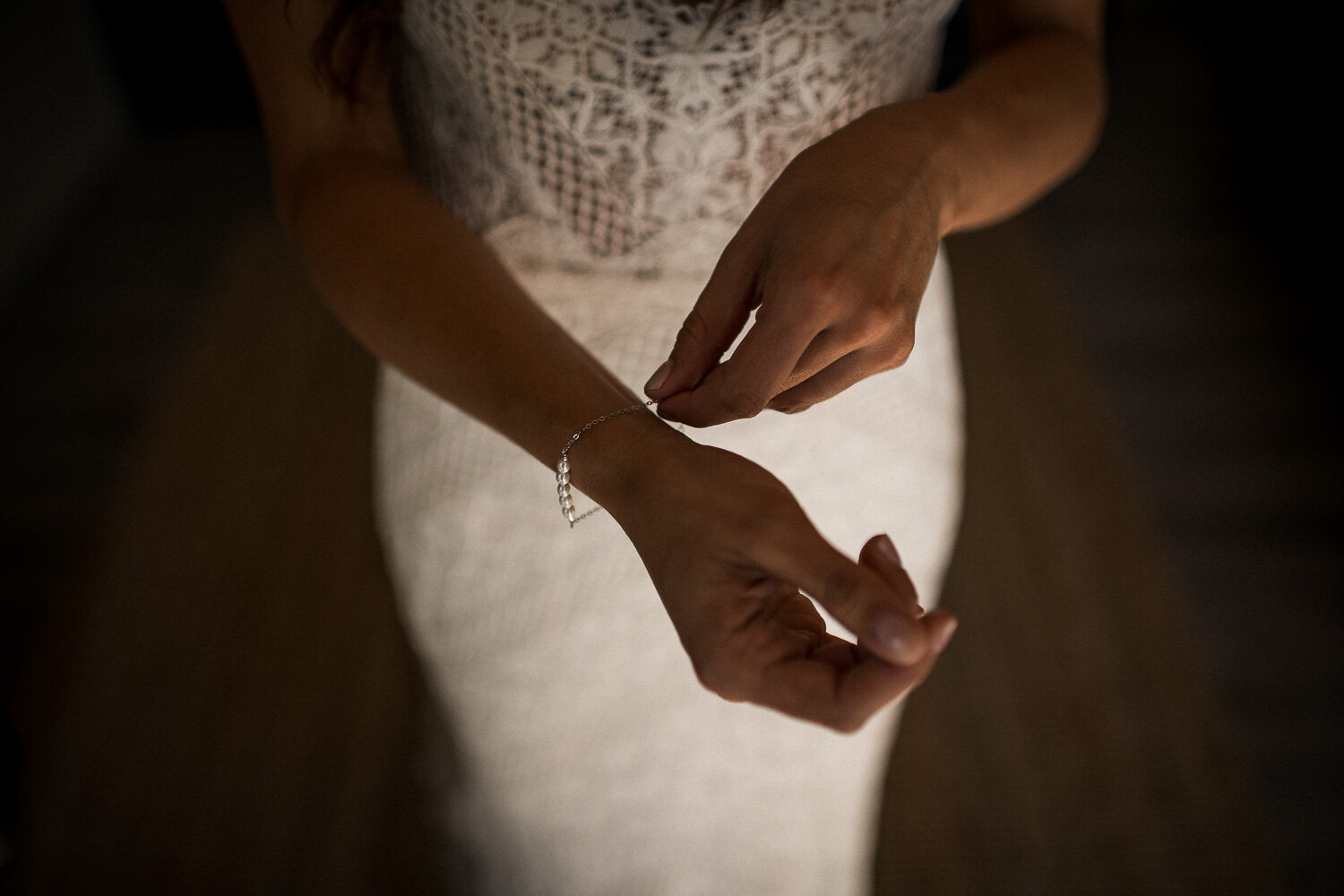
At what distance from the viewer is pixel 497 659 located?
0.68m

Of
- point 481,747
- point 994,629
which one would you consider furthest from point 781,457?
point 994,629

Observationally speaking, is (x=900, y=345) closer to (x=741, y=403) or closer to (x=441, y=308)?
(x=741, y=403)

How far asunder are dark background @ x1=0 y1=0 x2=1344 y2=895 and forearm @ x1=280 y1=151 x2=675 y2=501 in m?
0.87

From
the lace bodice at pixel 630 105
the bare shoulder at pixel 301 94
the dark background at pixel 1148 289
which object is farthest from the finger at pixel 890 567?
the dark background at pixel 1148 289

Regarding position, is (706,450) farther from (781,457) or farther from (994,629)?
(994,629)

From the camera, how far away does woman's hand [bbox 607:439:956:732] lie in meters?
0.32

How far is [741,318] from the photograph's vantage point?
39 cm

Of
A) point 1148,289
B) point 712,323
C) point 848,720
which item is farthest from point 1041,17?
point 1148,289

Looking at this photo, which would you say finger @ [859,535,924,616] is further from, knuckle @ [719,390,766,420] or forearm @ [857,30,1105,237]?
forearm @ [857,30,1105,237]

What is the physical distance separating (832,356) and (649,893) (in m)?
0.52

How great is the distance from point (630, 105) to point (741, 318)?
20cm

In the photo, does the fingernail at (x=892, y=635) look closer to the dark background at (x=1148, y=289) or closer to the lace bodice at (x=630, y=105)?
the lace bodice at (x=630, y=105)

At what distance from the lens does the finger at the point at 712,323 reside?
0.38 m

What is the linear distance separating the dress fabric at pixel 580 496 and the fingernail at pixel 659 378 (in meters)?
0.05
